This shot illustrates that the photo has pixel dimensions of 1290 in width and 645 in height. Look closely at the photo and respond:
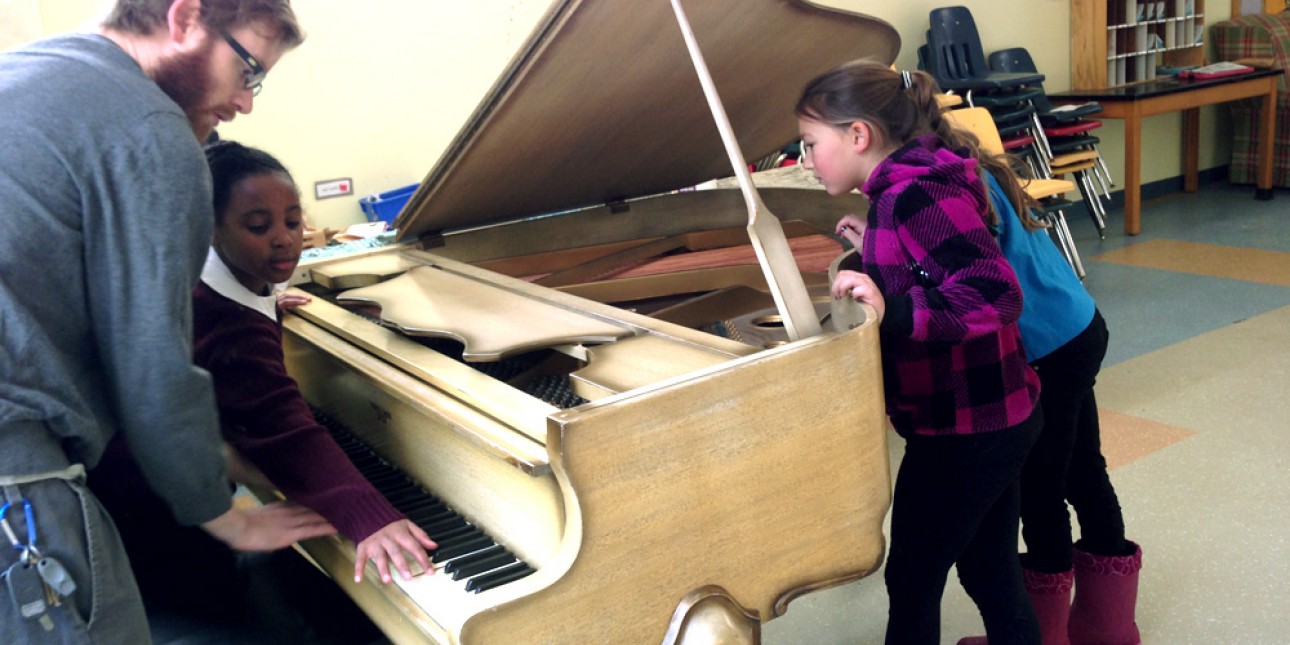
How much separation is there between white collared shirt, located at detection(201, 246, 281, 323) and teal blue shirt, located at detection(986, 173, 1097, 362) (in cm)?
121

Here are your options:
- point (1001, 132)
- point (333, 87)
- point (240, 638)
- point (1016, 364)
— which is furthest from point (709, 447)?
point (1001, 132)

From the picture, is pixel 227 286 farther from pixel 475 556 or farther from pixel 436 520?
pixel 475 556

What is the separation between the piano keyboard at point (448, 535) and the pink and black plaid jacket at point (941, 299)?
2.00ft

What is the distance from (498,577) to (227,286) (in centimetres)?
68

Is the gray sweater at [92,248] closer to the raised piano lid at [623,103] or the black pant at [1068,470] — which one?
the raised piano lid at [623,103]

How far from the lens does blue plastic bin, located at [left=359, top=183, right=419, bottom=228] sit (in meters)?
4.14

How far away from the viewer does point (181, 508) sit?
1166 mm

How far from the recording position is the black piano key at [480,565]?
1221 mm

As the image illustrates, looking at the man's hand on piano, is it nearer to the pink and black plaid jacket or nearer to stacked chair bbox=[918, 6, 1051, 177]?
the pink and black plaid jacket

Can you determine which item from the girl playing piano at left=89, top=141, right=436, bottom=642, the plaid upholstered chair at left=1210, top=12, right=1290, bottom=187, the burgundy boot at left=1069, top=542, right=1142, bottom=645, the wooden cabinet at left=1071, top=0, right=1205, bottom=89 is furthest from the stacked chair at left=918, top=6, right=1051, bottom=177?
the girl playing piano at left=89, top=141, right=436, bottom=642

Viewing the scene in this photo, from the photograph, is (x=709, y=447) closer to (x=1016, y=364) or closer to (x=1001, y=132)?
(x=1016, y=364)

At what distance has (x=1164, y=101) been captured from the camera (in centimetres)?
620

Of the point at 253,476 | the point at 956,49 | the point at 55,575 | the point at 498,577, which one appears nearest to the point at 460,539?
the point at 498,577

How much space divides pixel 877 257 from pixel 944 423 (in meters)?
0.27
